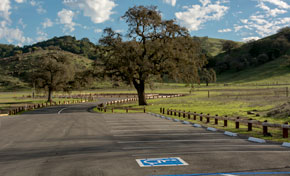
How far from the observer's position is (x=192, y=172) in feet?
25.4

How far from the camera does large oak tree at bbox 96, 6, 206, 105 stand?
1575 inches

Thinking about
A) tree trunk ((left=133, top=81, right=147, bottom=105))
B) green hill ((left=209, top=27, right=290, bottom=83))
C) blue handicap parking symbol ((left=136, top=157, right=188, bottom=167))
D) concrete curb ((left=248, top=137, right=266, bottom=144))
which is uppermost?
green hill ((left=209, top=27, right=290, bottom=83))

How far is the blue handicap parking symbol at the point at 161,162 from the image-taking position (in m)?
8.65

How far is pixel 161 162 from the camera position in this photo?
8.91 meters

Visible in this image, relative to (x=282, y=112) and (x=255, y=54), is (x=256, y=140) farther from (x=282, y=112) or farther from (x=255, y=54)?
(x=255, y=54)

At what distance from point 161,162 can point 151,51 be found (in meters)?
33.5

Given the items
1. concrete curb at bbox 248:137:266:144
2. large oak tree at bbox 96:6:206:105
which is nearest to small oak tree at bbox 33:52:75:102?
large oak tree at bbox 96:6:206:105

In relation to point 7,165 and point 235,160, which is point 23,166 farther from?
point 235,160

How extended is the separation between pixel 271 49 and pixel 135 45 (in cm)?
14332

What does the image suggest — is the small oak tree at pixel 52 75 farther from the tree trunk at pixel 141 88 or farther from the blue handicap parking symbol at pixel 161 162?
the blue handicap parking symbol at pixel 161 162

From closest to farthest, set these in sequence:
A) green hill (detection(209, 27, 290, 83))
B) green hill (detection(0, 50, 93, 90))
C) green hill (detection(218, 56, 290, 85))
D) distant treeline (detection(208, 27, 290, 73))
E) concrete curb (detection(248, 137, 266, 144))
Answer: concrete curb (detection(248, 137, 266, 144)), green hill (detection(0, 50, 93, 90)), green hill (detection(218, 56, 290, 85)), green hill (detection(209, 27, 290, 83)), distant treeline (detection(208, 27, 290, 73))

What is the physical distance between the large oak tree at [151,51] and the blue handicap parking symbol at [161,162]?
3021 cm

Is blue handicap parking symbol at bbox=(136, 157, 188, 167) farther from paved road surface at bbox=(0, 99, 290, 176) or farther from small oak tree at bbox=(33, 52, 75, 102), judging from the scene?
small oak tree at bbox=(33, 52, 75, 102)

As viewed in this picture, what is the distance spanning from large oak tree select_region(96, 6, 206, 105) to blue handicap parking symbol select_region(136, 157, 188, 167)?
3021cm
